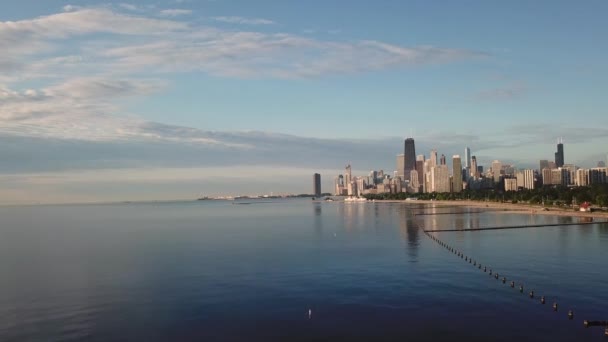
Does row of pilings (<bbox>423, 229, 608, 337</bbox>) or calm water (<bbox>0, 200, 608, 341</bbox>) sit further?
calm water (<bbox>0, 200, 608, 341</bbox>)

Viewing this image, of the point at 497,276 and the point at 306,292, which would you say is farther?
the point at 497,276

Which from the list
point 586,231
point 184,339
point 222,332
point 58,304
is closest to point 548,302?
point 222,332

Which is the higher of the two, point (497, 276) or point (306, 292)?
point (497, 276)

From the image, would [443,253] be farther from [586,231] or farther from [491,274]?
[586,231]

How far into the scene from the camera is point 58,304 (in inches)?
2157

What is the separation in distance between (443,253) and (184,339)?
190 feet

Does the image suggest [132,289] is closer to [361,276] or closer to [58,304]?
[58,304]

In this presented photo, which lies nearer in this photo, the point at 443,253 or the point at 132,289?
the point at 132,289

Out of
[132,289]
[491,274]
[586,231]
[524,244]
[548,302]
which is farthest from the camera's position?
[586,231]

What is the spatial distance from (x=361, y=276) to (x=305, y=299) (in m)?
14.8

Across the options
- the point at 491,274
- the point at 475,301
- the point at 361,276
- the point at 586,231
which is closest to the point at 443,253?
the point at 491,274

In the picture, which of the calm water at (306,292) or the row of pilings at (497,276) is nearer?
the row of pilings at (497,276)

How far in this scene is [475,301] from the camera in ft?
171

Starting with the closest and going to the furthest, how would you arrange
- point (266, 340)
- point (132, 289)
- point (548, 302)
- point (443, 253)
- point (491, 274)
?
point (266, 340) < point (548, 302) < point (132, 289) < point (491, 274) < point (443, 253)
